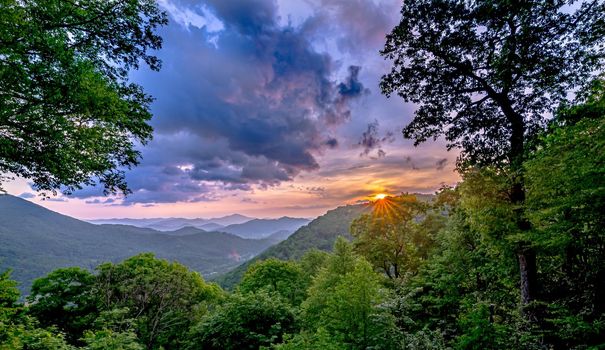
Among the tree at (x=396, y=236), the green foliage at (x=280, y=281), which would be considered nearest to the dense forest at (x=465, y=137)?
the tree at (x=396, y=236)

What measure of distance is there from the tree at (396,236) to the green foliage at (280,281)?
442 inches

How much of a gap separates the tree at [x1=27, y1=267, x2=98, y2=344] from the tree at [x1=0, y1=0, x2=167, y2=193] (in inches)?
755

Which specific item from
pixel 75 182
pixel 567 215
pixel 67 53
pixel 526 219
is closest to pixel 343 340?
pixel 526 219

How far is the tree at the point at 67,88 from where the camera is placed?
629cm

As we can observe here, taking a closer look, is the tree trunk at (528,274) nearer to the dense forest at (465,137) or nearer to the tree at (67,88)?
the dense forest at (465,137)

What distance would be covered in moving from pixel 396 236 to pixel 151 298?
71.2 feet

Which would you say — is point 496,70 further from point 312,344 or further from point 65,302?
point 65,302

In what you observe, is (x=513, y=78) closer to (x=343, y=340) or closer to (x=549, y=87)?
(x=549, y=87)

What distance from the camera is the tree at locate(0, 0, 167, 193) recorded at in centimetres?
629

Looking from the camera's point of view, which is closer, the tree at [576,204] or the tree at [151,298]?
the tree at [576,204]

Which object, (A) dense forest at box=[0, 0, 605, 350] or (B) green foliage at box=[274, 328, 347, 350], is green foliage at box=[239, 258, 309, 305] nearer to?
(A) dense forest at box=[0, 0, 605, 350]

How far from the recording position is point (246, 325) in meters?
14.9

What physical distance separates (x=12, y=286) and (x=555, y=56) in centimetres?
2156

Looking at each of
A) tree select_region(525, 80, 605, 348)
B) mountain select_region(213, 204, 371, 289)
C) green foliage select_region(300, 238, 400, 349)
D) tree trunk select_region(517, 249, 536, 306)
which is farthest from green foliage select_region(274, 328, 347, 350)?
mountain select_region(213, 204, 371, 289)
